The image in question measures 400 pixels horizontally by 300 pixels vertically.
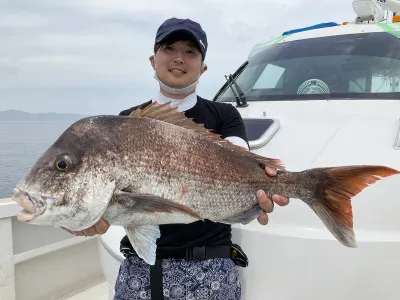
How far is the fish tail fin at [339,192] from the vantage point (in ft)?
6.17

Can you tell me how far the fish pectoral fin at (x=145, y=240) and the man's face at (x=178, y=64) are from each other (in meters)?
0.88

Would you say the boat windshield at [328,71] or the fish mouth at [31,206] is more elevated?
the boat windshield at [328,71]

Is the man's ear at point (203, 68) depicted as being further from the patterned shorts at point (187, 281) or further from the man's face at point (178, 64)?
the patterned shorts at point (187, 281)

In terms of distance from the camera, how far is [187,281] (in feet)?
7.14

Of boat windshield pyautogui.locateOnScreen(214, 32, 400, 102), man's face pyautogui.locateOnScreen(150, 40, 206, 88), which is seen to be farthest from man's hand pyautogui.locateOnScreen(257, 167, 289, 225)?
boat windshield pyautogui.locateOnScreen(214, 32, 400, 102)

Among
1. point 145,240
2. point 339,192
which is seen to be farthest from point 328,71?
point 145,240

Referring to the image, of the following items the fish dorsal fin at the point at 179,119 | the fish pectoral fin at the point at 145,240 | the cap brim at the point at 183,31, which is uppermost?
the cap brim at the point at 183,31

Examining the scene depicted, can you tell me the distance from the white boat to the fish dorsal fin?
45cm

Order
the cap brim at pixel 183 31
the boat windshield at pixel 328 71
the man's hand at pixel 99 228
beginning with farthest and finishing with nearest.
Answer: the boat windshield at pixel 328 71, the cap brim at pixel 183 31, the man's hand at pixel 99 228

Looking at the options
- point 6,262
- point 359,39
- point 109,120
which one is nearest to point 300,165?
point 109,120

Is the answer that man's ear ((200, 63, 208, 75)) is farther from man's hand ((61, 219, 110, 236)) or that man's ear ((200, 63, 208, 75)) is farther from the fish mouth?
the fish mouth

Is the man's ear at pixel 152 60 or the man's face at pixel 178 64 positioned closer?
the man's face at pixel 178 64

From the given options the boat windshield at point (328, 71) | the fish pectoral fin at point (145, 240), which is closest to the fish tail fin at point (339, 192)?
the fish pectoral fin at point (145, 240)

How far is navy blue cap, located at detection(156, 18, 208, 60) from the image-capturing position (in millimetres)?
2297
